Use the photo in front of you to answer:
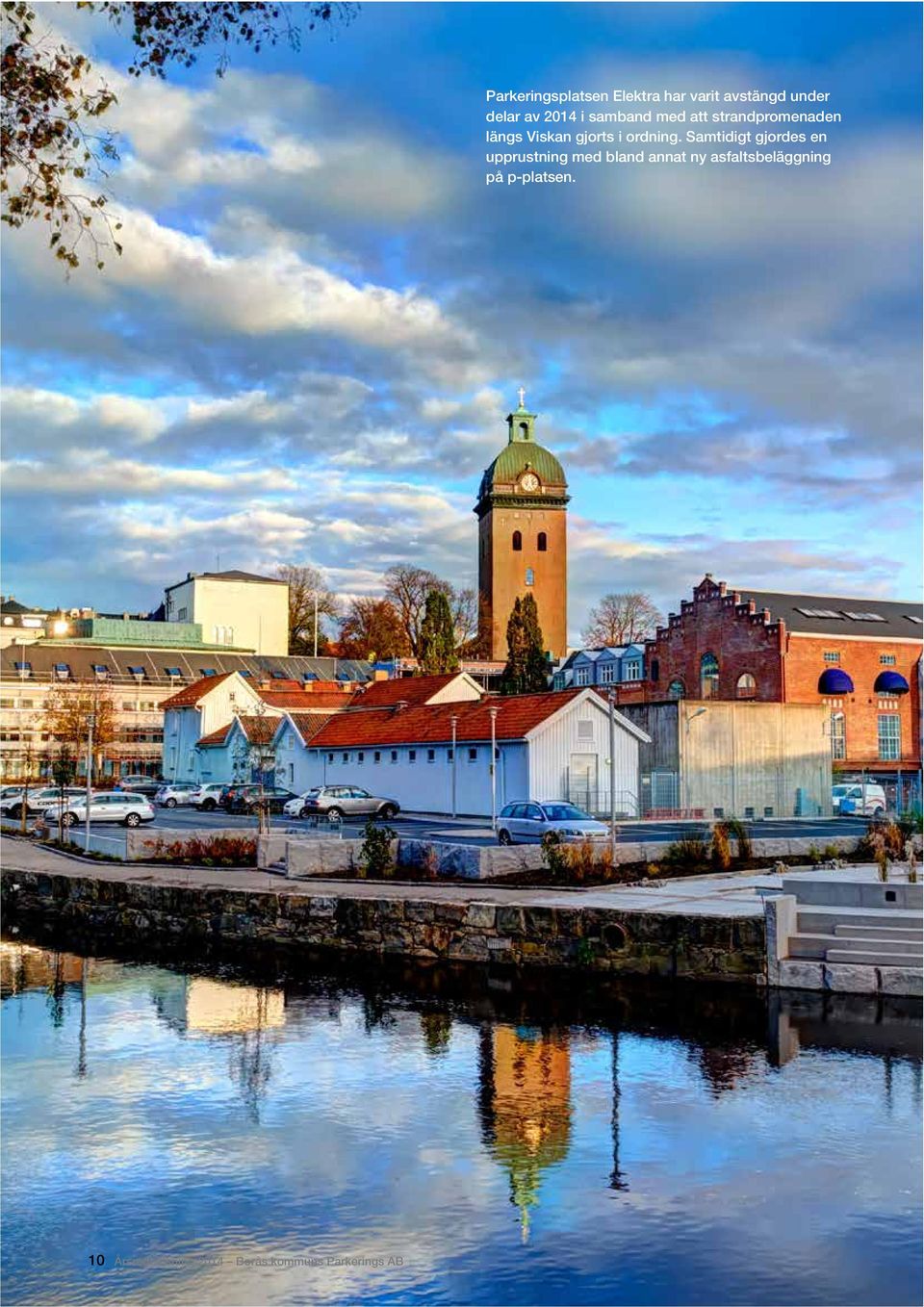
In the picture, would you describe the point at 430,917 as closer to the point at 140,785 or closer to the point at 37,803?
the point at 37,803

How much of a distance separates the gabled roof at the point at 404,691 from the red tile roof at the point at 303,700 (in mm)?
7946

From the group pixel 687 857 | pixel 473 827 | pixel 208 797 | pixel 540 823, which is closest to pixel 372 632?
pixel 208 797

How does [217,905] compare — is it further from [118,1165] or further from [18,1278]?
[18,1278]

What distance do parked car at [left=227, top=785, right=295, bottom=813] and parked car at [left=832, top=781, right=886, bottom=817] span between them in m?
24.3

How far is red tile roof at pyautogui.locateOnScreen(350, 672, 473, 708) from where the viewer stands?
59.7m

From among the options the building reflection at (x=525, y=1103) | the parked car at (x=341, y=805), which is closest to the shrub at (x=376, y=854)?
the building reflection at (x=525, y=1103)

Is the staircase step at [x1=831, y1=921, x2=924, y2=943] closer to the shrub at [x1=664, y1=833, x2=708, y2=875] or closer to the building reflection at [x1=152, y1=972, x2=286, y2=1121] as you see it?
the shrub at [x1=664, y1=833, x2=708, y2=875]

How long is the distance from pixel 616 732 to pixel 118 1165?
119ft

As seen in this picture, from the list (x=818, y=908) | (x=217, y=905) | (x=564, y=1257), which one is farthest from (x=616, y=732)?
(x=564, y=1257)

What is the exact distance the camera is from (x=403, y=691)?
62.7 meters

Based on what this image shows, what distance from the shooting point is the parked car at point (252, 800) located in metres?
54.2

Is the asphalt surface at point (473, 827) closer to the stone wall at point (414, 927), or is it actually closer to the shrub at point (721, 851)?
the shrub at point (721, 851)

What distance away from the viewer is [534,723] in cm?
4488

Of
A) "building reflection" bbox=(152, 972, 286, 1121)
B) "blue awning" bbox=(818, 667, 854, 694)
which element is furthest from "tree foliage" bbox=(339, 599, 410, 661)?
"building reflection" bbox=(152, 972, 286, 1121)
